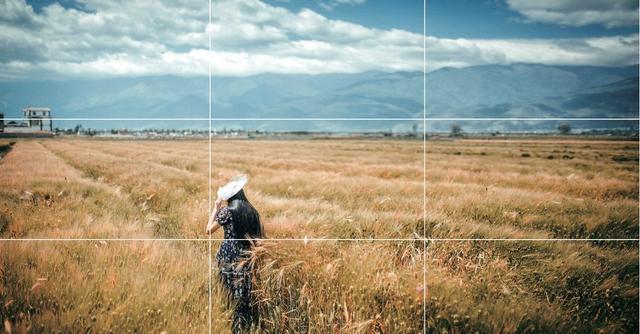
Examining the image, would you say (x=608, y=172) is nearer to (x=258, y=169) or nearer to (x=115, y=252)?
(x=258, y=169)

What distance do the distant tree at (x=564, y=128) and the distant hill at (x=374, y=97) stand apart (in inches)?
5.8

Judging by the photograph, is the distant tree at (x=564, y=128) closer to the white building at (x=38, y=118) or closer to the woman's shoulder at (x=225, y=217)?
the woman's shoulder at (x=225, y=217)

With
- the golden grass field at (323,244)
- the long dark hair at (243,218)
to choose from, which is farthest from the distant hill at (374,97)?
the long dark hair at (243,218)

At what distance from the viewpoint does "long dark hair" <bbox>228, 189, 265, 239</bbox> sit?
3957 mm

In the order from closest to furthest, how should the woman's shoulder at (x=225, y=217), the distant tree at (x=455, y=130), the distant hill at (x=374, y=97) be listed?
1. the woman's shoulder at (x=225, y=217)
2. the distant hill at (x=374, y=97)
3. the distant tree at (x=455, y=130)

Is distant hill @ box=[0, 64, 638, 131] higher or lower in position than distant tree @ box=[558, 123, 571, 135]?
higher

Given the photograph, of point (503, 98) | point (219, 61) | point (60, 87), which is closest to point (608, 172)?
point (503, 98)

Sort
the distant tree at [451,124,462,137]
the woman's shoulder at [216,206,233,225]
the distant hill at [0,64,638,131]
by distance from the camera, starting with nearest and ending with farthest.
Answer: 1. the woman's shoulder at [216,206,233,225]
2. the distant hill at [0,64,638,131]
3. the distant tree at [451,124,462,137]

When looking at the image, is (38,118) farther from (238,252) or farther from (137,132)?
(238,252)

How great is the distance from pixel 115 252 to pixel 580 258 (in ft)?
17.7

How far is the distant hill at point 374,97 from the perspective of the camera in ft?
17.5

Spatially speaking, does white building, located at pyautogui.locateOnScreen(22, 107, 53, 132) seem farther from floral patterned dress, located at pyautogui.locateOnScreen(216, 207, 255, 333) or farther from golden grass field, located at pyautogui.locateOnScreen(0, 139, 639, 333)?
floral patterned dress, located at pyautogui.locateOnScreen(216, 207, 255, 333)

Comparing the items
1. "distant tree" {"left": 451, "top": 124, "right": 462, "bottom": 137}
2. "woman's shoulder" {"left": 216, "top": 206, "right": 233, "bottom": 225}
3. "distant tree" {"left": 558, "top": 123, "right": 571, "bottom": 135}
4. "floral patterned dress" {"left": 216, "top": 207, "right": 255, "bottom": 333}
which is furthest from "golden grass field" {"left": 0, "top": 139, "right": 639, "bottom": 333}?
"distant tree" {"left": 451, "top": 124, "right": 462, "bottom": 137}

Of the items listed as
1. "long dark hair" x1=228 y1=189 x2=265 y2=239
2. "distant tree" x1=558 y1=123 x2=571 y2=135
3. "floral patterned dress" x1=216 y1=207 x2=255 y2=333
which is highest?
"distant tree" x1=558 y1=123 x2=571 y2=135
